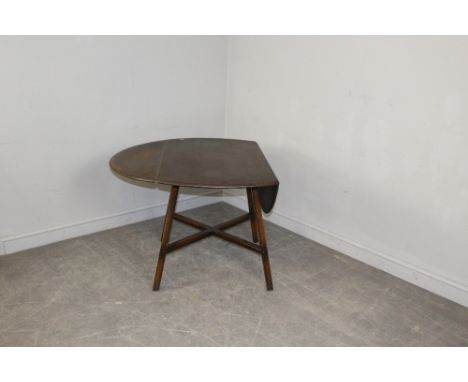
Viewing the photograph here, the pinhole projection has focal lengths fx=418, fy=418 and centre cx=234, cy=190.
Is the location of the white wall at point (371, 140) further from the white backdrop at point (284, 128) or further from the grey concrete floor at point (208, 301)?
the grey concrete floor at point (208, 301)

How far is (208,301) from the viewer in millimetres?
2168

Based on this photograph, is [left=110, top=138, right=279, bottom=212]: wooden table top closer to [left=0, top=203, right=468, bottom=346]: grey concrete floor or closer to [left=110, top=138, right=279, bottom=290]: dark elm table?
[left=110, top=138, right=279, bottom=290]: dark elm table

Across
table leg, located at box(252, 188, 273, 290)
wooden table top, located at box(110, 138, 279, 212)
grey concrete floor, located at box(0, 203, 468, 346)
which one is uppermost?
wooden table top, located at box(110, 138, 279, 212)

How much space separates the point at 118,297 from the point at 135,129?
119 centimetres

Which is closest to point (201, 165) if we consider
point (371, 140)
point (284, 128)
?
point (284, 128)

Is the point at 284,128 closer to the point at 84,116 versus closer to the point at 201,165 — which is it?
the point at 201,165

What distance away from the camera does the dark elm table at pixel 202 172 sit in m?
2.07

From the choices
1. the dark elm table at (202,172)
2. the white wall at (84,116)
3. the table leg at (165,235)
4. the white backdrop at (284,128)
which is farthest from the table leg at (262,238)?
the white wall at (84,116)

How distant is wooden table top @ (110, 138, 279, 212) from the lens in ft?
6.76

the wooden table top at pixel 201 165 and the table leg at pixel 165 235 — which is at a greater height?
the wooden table top at pixel 201 165

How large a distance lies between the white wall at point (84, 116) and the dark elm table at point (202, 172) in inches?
14.5

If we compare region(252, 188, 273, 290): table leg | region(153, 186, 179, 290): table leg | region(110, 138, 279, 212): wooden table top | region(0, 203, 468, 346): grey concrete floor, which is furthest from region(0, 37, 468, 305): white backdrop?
region(153, 186, 179, 290): table leg
